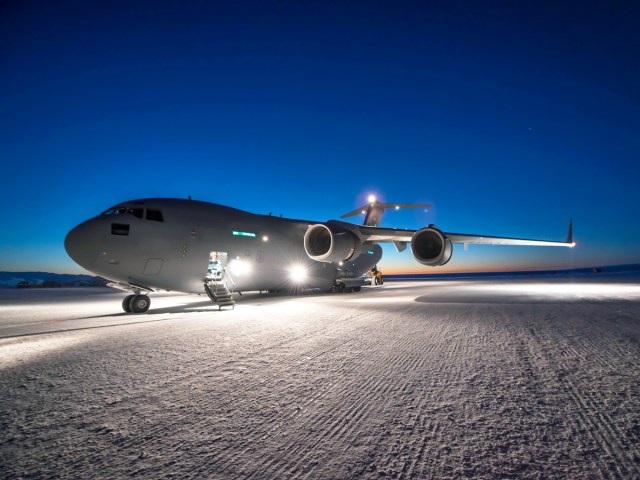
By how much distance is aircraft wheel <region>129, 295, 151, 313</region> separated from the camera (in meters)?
8.22

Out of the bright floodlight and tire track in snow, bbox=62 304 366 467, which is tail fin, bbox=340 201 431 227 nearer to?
the bright floodlight

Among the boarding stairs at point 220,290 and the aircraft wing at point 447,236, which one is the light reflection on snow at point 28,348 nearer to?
the boarding stairs at point 220,290

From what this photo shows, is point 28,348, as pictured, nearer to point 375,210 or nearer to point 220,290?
point 220,290

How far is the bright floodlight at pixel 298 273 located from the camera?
12961 mm

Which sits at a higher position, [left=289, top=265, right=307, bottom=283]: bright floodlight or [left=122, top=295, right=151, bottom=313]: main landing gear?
[left=289, top=265, right=307, bottom=283]: bright floodlight

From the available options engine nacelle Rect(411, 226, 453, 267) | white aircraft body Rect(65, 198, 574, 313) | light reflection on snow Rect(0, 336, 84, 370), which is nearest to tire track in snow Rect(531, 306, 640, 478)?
light reflection on snow Rect(0, 336, 84, 370)

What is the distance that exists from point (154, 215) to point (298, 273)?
616 cm

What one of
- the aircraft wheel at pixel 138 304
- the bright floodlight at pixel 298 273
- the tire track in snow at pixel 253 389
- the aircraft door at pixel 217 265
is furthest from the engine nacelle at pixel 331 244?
the tire track in snow at pixel 253 389

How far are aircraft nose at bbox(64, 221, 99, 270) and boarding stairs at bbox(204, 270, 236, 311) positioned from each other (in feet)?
9.67

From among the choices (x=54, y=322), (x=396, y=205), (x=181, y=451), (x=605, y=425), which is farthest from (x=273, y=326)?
(x=396, y=205)

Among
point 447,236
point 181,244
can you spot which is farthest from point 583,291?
point 181,244

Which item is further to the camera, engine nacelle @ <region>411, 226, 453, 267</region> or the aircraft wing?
the aircraft wing

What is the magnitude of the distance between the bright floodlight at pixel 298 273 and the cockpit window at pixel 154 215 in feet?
17.9

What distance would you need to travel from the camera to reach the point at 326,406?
2.24m
